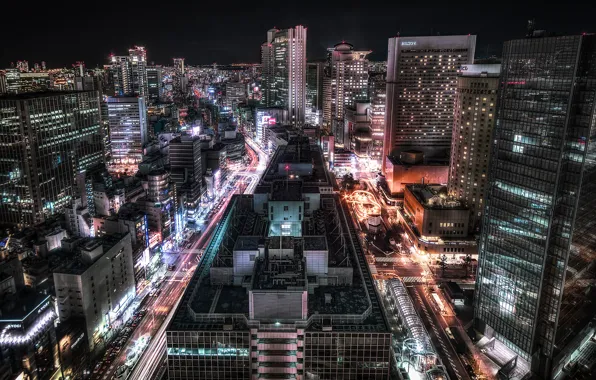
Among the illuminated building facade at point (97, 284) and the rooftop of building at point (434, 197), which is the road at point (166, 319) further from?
the rooftop of building at point (434, 197)

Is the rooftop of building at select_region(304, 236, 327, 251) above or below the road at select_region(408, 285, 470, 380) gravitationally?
above

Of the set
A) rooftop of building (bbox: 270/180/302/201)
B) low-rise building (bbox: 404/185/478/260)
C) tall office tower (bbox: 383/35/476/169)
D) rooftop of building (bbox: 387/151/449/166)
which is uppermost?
tall office tower (bbox: 383/35/476/169)

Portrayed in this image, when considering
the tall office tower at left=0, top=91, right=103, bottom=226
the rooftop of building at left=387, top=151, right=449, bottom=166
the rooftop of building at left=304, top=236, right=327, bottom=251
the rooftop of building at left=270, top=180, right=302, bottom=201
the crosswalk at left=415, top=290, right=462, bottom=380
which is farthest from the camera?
the rooftop of building at left=387, top=151, right=449, bottom=166

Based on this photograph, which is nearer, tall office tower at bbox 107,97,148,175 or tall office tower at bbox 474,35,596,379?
tall office tower at bbox 474,35,596,379

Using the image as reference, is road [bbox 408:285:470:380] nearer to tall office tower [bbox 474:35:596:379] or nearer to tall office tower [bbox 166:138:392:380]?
tall office tower [bbox 474:35:596:379]

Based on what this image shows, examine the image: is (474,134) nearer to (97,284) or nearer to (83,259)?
(97,284)

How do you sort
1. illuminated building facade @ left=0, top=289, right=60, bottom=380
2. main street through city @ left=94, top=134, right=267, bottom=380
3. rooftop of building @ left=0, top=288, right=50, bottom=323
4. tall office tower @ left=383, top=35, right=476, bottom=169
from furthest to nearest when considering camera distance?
tall office tower @ left=383, top=35, right=476, bottom=169 → main street through city @ left=94, top=134, right=267, bottom=380 → rooftop of building @ left=0, top=288, right=50, bottom=323 → illuminated building facade @ left=0, top=289, right=60, bottom=380

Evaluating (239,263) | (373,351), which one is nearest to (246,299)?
(239,263)

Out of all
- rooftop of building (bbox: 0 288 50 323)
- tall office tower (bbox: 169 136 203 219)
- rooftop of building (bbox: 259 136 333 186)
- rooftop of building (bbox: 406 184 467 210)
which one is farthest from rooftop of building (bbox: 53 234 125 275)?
rooftop of building (bbox: 406 184 467 210)
